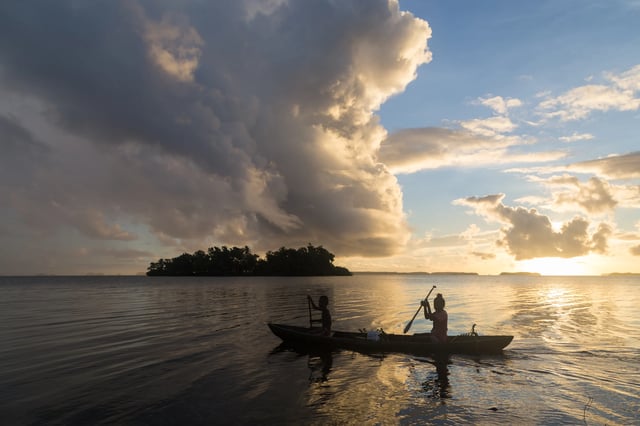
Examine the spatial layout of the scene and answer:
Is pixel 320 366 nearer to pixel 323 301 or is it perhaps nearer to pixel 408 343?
pixel 323 301

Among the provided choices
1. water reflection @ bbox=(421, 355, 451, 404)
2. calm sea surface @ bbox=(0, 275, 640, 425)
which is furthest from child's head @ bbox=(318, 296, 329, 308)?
water reflection @ bbox=(421, 355, 451, 404)

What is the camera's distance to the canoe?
22.0 metres

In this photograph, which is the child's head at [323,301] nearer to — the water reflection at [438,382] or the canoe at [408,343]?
the canoe at [408,343]

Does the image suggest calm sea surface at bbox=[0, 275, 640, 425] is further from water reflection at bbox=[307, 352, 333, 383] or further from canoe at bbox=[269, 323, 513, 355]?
canoe at bbox=[269, 323, 513, 355]

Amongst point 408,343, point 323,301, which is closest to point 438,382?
point 408,343

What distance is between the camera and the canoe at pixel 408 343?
22.0 m

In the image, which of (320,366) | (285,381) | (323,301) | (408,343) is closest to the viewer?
(285,381)

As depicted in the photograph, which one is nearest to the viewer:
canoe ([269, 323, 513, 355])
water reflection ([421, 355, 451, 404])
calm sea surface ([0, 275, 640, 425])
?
calm sea surface ([0, 275, 640, 425])

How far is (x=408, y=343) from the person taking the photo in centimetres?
2225

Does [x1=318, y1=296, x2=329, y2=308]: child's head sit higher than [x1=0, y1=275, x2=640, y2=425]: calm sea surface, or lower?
higher

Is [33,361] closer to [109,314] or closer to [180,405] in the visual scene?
[180,405]

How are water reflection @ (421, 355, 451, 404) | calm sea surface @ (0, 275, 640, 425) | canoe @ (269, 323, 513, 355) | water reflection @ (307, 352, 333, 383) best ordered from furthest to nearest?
canoe @ (269, 323, 513, 355) < water reflection @ (307, 352, 333, 383) < water reflection @ (421, 355, 451, 404) < calm sea surface @ (0, 275, 640, 425)

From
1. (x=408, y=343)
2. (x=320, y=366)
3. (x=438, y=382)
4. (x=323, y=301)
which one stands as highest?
(x=323, y=301)

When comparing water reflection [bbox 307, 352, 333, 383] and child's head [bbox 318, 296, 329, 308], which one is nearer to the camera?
water reflection [bbox 307, 352, 333, 383]
